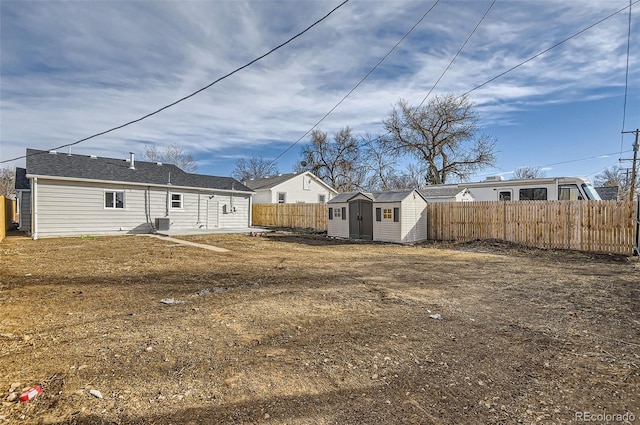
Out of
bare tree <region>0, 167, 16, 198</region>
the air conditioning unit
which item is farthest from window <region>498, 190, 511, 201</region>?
bare tree <region>0, 167, 16, 198</region>

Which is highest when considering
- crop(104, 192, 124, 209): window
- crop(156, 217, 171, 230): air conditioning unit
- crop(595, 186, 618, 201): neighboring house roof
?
crop(595, 186, 618, 201): neighboring house roof

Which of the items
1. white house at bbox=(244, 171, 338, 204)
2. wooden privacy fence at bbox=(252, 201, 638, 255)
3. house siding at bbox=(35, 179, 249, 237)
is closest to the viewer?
wooden privacy fence at bbox=(252, 201, 638, 255)

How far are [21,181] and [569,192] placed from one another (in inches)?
1260

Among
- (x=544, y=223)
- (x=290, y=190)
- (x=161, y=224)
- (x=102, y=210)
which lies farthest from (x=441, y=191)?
(x=102, y=210)

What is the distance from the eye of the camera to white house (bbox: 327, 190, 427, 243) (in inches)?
598

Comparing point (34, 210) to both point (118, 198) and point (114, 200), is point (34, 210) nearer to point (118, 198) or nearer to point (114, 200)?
point (114, 200)

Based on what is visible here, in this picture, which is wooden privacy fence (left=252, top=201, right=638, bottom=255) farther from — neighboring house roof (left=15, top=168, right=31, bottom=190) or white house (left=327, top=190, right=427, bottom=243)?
neighboring house roof (left=15, top=168, right=31, bottom=190)

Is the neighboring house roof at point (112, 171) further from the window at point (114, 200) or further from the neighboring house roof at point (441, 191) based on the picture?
the neighboring house roof at point (441, 191)

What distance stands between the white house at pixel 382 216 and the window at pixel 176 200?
30.9 feet

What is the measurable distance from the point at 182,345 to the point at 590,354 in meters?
4.25

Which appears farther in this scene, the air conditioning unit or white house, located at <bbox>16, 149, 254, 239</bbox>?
the air conditioning unit

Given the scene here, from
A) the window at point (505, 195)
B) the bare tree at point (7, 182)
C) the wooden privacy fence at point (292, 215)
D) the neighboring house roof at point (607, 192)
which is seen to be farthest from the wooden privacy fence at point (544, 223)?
the bare tree at point (7, 182)

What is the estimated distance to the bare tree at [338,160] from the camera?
42.2 m

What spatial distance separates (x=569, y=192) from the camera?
14.8 m
